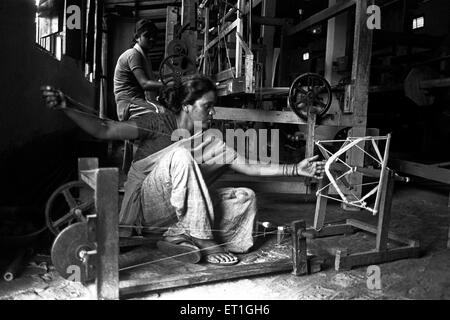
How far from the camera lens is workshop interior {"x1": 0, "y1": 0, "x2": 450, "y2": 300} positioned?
209 centimetres

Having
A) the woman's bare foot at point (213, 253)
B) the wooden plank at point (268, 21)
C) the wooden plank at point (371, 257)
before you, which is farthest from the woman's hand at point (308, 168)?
the wooden plank at point (268, 21)

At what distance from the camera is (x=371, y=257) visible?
2.55 metres

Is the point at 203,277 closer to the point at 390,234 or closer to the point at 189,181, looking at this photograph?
the point at 189,181

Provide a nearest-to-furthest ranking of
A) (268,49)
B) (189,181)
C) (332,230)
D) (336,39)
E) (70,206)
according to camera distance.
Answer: (189,181) < (70,206) < (332,230) < (336,39) < (268,49)

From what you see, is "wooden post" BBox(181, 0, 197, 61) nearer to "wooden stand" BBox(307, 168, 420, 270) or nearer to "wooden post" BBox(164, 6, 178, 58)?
"wooden post" BBox(164, 6, 178, 58)

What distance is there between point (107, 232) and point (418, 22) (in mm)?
9395

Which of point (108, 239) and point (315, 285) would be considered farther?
point (315, 285)

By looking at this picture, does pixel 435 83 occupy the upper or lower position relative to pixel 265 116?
upper

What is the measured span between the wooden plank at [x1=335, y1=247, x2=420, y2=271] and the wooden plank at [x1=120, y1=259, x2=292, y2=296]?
33 centimetres

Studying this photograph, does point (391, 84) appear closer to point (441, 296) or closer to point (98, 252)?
point (441, 296)

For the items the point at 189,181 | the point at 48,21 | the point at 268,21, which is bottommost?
the point at 189,181

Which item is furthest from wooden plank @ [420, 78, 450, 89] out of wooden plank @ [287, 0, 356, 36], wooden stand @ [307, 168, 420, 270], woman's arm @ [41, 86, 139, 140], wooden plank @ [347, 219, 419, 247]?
woman's arm @ [41, 86, 139, 140]

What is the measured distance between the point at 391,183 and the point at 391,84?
427 cm

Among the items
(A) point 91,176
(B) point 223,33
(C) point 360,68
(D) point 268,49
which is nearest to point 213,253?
(A) point 91,176
